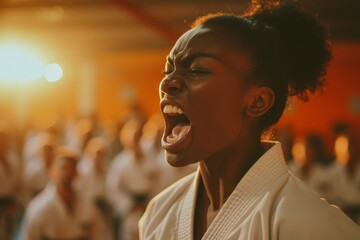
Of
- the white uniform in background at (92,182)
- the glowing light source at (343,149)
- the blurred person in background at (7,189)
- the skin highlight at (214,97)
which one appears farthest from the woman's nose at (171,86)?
the glowing light source at (343,149)

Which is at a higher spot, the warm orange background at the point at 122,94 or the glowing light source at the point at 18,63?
the glowing light source at the point at 18,63

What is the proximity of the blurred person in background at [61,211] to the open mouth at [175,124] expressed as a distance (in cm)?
306

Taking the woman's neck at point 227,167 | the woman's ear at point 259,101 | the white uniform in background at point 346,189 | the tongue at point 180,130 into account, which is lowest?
the white uniform in background at point 346,189

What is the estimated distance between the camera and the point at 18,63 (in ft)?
35.4

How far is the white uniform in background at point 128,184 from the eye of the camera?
20.2ft

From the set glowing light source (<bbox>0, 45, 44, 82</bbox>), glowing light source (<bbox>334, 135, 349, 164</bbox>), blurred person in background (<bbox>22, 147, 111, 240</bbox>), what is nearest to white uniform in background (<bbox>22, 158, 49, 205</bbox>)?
blurred person in background (<bbox>22, 147, 111, 240</bbox>)

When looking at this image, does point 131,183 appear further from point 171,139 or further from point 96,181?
point 171,139

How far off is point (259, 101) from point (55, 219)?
10.6ft

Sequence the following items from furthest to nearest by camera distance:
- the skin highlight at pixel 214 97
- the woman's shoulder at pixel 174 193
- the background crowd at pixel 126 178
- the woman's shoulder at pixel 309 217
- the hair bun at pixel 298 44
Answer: the background crowd at pixel 126 178 < the woman's shoulder at pixel 174 193 < the hair bun at pixel 298 44 < the skin highlight at pixel 214 97 < the woman's shoulder at pixel 309 217

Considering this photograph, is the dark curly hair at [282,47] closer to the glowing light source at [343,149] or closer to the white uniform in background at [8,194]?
the white uniform in background at [8,194]

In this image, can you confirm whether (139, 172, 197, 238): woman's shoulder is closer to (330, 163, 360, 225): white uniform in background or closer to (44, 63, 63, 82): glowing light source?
(330, 163, 360, 225): white uniform in background

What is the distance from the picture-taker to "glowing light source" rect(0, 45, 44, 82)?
1048cm

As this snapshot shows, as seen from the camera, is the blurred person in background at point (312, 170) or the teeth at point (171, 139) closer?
the teeth at point (171, 139)

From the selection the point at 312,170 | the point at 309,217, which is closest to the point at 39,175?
the point at 312,170
